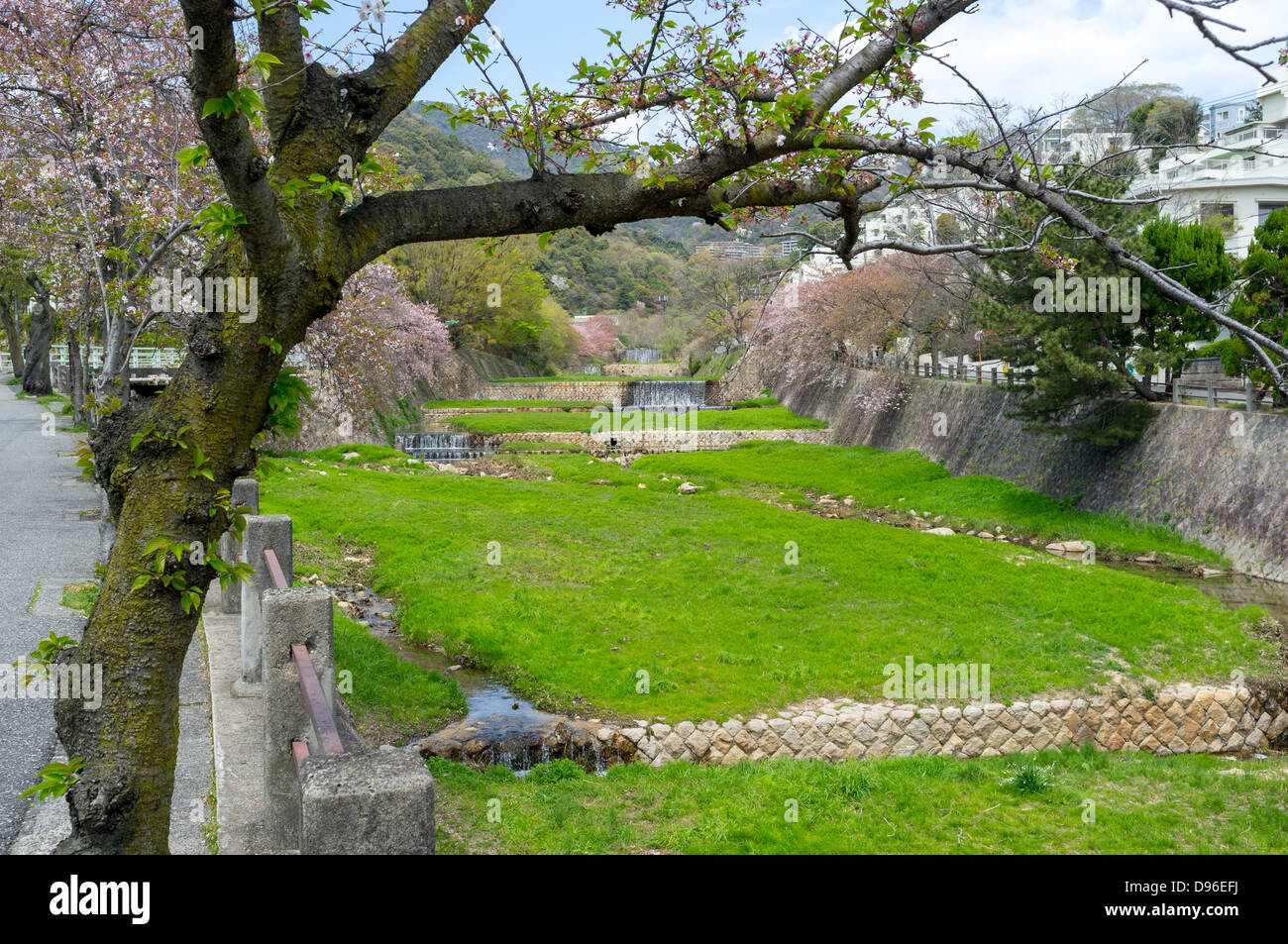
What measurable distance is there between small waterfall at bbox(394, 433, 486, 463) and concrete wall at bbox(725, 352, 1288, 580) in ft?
55.6

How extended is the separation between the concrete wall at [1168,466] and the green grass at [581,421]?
1124 cm

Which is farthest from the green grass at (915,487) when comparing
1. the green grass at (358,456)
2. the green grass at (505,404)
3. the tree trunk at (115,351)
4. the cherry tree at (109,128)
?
the cherry tree at (109,128)

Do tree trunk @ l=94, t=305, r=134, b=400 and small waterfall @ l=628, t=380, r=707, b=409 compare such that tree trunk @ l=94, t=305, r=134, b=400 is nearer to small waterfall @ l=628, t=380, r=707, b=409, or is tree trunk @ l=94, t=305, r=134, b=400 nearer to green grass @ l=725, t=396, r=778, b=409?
green grass @ l=725, t=396, r=778, b=409

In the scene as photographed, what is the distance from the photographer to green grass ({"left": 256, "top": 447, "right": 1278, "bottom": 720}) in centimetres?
1118

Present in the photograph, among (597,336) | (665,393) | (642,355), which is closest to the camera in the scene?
(665,393)

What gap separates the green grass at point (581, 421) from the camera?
39.1 m

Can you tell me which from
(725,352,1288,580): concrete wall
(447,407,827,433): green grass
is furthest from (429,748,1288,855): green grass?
(447,407,827,433): green grass

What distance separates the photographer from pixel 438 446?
3725 cm

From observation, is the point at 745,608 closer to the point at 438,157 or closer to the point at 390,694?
the point at 390,694

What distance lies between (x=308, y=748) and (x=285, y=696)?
19.2 inches

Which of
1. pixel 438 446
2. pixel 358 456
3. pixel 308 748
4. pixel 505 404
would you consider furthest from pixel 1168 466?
pixel 505 404
